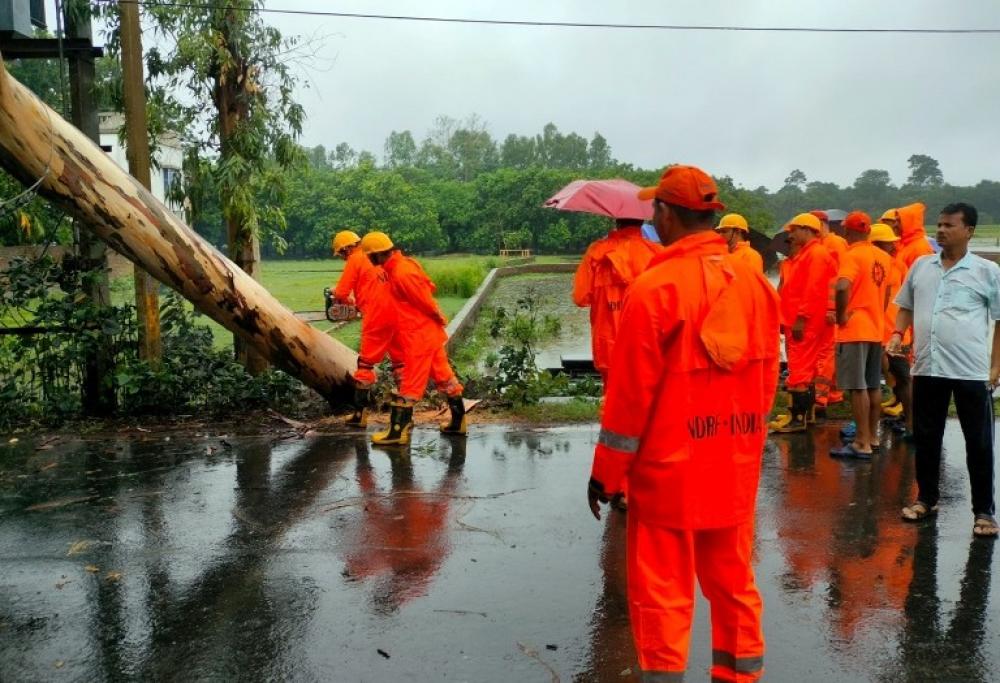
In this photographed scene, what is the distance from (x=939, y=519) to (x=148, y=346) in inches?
262

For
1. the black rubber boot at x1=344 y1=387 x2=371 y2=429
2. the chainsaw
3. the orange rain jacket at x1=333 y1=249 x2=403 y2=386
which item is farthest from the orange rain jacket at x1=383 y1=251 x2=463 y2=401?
the chainsaw

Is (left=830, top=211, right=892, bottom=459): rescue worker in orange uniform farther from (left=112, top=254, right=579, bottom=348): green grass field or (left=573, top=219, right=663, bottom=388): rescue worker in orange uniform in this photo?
(left=112, top=254, right=579, bottom=348): green grass field

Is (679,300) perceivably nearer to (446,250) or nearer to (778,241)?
(778,241)

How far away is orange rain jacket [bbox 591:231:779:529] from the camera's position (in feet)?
10.1

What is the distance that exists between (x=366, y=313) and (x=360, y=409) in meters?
0.89

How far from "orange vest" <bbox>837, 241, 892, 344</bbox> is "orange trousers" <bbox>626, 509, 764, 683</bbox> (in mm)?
4268

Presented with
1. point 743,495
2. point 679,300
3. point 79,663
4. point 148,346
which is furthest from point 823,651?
point 148,346

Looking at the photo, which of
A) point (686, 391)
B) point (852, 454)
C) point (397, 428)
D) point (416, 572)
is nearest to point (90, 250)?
point (397, 428)

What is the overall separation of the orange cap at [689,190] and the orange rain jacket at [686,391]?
121 mm

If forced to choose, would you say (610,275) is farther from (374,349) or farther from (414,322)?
(374,349)

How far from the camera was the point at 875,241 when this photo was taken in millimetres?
7848

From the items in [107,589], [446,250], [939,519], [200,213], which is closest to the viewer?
[107,589]

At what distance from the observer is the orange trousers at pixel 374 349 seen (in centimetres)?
792

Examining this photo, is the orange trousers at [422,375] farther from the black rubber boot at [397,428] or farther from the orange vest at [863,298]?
the orange vest at [863,298]
